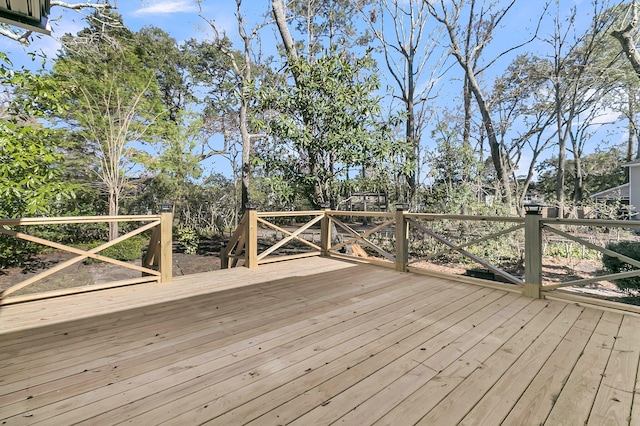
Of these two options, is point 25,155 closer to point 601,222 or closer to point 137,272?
point 137,272

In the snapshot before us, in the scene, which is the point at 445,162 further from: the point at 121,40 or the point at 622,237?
the point at 121,40

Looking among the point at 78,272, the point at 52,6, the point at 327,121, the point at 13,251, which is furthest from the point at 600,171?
the point at 13,251

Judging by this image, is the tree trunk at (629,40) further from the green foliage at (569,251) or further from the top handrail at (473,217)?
the top handrail at (473,217)

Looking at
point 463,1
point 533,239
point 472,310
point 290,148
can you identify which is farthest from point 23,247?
A: point 463,1

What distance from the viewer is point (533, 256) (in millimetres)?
3072

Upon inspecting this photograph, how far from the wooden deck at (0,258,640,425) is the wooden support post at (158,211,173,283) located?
22.4 inches

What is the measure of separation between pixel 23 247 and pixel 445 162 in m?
9.27

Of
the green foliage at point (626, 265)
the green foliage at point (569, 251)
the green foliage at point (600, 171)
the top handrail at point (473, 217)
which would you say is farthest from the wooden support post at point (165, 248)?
the green foliage at point (600, 171)

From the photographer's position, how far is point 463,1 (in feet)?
29.8

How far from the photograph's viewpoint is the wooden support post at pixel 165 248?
3.59m

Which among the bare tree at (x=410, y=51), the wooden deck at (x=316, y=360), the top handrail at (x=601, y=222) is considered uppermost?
the bare tree at (x=410, y=51)

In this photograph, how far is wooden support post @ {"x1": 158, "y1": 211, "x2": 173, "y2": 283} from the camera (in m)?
3.59

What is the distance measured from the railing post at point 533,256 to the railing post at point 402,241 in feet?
4.63

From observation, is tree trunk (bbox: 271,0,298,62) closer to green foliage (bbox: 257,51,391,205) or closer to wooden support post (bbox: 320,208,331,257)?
green foliage (bbox: 257,51,391,205)
